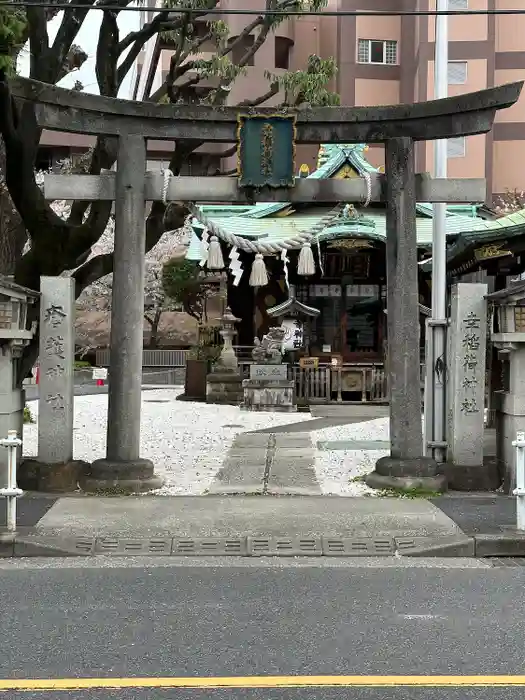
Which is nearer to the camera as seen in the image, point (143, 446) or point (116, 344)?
point (116, 344)

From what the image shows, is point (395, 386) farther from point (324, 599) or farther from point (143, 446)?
point (143, 446)

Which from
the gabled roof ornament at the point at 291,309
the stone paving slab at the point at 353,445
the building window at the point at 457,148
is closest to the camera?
the stone paving slab at the point at 353,445

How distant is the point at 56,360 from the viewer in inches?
380

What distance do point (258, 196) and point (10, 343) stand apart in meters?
3.44

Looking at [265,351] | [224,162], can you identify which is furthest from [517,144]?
[265,351]

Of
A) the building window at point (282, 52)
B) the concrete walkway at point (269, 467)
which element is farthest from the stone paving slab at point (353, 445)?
the building window at point (282, 52)

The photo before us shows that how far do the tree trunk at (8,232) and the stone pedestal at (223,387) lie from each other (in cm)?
762

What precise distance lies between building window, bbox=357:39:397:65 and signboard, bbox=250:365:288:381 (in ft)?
78.9

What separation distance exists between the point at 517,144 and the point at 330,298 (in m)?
17.0

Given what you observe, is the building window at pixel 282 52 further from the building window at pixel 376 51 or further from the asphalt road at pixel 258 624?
the asphalt road at pixel 258 624

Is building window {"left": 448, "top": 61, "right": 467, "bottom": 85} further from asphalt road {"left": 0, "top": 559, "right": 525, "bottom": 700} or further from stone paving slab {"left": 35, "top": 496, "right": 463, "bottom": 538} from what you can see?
asphalt road {"left": 0, "top": 559, "right": 525, "bottom": 700}

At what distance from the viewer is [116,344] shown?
32.2 ft

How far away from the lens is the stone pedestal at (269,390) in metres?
21.3

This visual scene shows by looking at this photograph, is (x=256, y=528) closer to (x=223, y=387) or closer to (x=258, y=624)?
(x=258, y=624)
